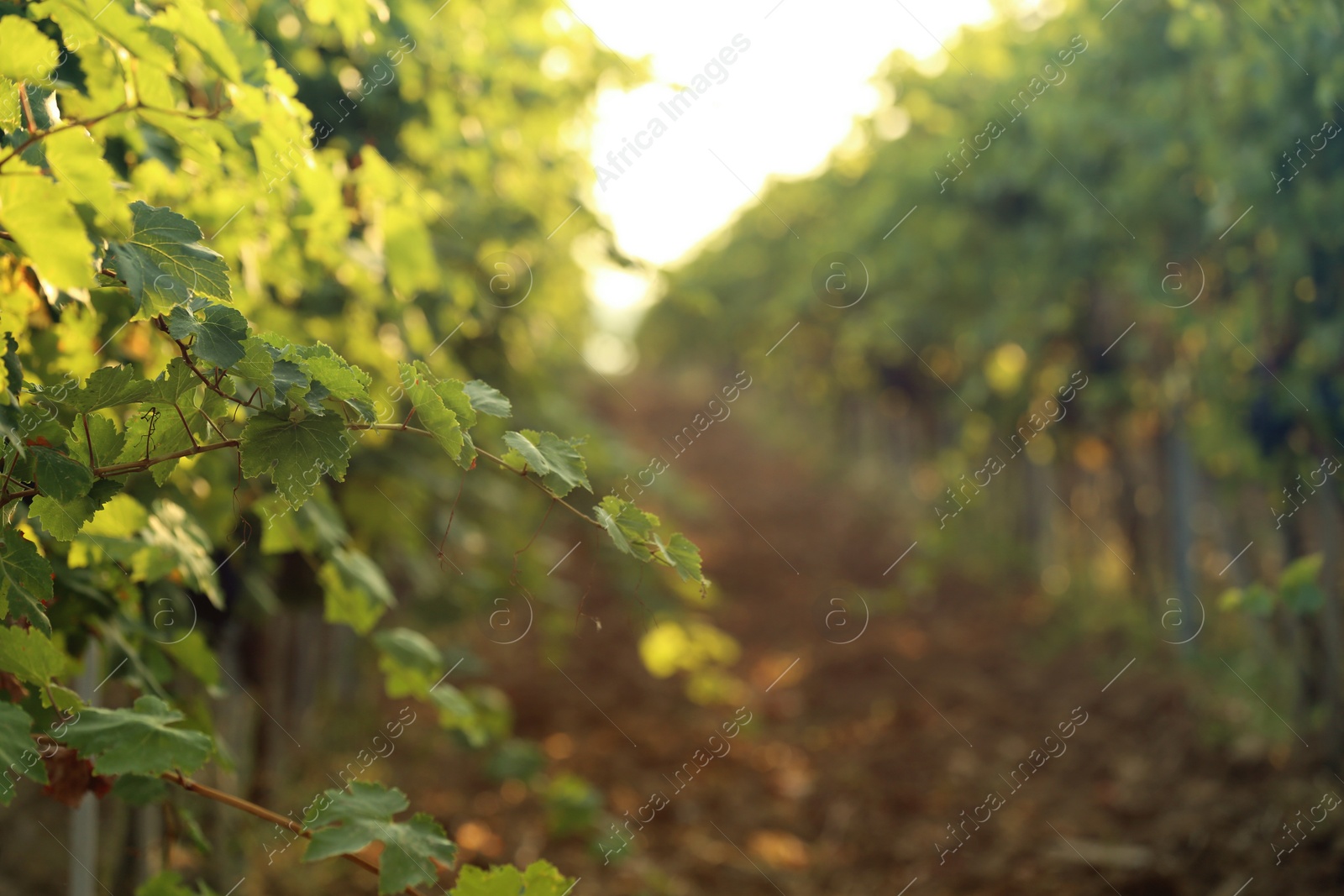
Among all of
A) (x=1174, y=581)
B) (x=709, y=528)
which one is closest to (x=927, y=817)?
(x=1174, y=581)

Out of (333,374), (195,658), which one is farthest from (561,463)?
(195,658)

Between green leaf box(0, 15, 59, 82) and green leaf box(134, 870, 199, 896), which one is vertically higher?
green leaf box(0, 15, 59, 82)

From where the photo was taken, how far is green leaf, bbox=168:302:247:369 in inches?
37.7

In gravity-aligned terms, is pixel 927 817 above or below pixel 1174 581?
below

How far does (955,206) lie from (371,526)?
571 cm

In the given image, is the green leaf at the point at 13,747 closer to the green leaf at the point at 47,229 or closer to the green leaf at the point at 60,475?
the green leaf at the point at 60,475

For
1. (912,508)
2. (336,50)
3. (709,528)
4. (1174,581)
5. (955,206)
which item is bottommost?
(1174,581)

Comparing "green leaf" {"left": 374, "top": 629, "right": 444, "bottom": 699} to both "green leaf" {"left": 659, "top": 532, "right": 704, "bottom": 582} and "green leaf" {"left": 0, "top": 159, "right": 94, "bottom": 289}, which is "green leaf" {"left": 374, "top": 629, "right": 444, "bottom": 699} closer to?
"green leaf" {"left": 659, "top": 532, "right": 704, "bottom": 582}

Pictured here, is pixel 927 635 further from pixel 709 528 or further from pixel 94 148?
pixel 94 148

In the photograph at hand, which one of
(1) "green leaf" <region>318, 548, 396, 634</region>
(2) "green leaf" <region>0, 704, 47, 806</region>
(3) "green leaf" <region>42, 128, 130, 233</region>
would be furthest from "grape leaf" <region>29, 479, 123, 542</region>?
(1) "green leaf" <region>318, 548, 396, 634</region>

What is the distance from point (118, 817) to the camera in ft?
9.20

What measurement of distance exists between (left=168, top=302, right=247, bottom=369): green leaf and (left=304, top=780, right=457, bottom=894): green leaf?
55 centimetres

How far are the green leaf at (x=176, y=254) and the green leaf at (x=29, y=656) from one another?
419 mm

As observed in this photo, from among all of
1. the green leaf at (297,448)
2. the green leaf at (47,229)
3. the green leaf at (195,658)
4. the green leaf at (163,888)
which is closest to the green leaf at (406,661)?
the green leaf at (195,658)
